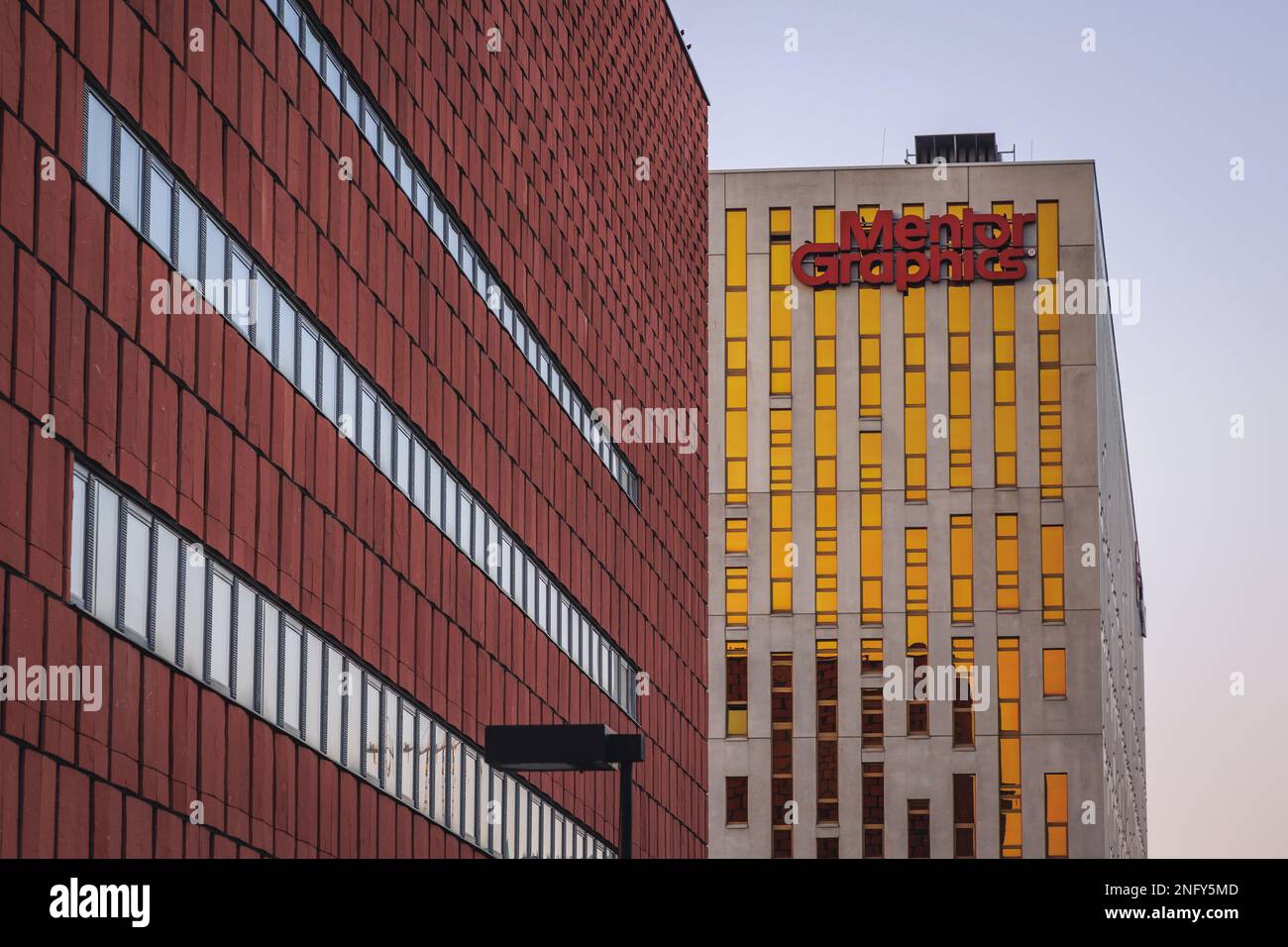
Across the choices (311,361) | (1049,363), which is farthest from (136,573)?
(1049,363)

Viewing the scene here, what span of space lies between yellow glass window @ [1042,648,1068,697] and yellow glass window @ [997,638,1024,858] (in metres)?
1.09

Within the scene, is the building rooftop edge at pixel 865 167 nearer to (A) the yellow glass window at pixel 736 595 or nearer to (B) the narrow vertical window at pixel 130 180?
(A) the yellow glass window at pixel 736 595

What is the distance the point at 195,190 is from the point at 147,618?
614 cm

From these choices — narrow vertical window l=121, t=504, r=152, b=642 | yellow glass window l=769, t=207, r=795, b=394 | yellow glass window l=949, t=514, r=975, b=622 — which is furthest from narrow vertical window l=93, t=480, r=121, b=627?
yellow glass window l=769, t=207, r=795, b=394

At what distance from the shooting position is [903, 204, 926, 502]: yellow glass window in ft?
318

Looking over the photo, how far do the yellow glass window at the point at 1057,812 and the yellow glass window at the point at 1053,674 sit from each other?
335 cm

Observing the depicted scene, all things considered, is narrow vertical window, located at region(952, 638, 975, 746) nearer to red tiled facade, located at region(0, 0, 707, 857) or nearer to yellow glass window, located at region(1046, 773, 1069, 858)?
yellow glass window, located at region(1046, 773, 1069, 858)

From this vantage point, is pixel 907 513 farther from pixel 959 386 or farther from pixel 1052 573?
pixel 1052 573

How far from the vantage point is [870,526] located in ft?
318

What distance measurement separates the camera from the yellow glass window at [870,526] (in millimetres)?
96312

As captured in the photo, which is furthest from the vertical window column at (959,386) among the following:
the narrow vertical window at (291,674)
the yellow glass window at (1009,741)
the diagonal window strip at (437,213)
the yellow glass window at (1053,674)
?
the narrow vertical window at (291,674)

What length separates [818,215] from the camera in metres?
99.2

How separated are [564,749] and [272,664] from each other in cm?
751
